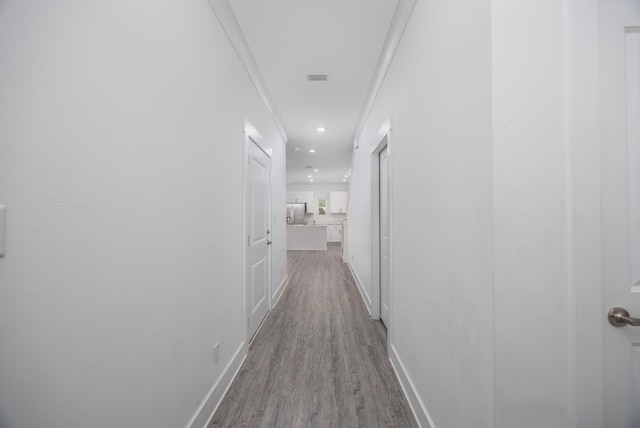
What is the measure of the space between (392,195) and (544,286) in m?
1.33

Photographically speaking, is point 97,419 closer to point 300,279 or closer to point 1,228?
point 1,228

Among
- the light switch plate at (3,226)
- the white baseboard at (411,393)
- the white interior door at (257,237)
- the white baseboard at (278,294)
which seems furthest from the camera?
the white baseboard at (278,294)

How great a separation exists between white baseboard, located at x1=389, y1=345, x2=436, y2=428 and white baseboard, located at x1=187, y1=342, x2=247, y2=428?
129 centimetres

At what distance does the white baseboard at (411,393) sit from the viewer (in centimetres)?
144

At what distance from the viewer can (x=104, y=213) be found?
2.83 feet

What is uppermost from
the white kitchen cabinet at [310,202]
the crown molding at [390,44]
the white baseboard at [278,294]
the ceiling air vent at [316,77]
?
the ceiling air vent at [316,77]

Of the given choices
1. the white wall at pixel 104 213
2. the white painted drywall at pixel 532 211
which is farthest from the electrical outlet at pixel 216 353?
the white painted drywall at pixel 532 211

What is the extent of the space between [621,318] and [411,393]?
122cm

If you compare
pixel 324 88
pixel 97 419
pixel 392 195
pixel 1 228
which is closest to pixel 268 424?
pixel 97 419

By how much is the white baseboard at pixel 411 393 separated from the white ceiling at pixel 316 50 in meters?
2.67

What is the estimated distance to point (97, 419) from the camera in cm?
82

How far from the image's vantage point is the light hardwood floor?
1604 millimetres

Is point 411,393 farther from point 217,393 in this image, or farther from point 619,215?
point 619,215

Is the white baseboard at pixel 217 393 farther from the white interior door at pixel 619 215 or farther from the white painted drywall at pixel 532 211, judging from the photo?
the white interior door at pixel 619 215
